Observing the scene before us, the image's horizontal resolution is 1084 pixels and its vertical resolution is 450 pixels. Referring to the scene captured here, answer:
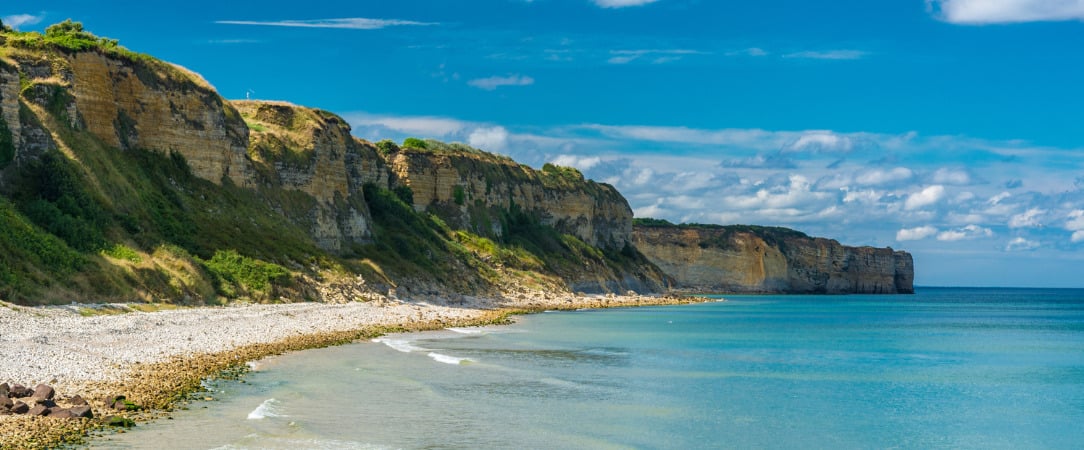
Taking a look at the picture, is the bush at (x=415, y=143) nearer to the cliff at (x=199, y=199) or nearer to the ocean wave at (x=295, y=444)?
the cliff at (x=199, y=199)

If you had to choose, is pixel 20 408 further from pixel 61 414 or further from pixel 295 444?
pixel 295 444

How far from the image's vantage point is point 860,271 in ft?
545

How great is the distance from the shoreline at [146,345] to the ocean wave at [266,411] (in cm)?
140

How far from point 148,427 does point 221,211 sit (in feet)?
121

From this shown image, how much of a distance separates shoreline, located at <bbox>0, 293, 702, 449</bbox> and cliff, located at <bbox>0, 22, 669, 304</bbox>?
303 cm

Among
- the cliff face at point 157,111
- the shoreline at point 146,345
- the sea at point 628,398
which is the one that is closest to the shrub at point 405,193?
the cliff face at point 157,111

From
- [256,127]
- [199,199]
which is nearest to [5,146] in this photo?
[199,199]

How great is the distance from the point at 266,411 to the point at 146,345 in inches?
332

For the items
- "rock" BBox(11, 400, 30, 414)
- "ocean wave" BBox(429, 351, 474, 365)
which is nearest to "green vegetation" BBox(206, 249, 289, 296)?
"ocean wave" BBox(429, 351, 474, 365)

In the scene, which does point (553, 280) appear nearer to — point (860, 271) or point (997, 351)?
point (997, 351)

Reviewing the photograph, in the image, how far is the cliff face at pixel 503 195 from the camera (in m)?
83.4

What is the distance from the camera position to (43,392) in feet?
50.8

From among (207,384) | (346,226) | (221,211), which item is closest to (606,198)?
(346,226)

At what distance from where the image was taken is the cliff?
3684 centimetres
